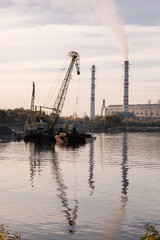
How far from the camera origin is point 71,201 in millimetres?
34906

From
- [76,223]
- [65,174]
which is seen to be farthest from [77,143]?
[76,223]

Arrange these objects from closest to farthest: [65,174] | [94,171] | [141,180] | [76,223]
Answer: [76,223] → [141,180] → [65,174] → [94,171]

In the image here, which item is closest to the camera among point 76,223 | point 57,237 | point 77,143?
point 57,237

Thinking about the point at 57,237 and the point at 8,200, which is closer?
the point at 57,237

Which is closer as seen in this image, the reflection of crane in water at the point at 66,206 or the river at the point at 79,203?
the river at the point at 79,203

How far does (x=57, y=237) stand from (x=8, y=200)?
1232 centimetres

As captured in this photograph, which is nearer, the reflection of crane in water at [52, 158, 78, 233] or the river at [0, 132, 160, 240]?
the river at [0, 132, 160, 240]

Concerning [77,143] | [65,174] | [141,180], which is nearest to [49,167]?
[65,174]

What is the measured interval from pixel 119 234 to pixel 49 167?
124ft

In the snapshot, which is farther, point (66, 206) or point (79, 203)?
point (79, 203)

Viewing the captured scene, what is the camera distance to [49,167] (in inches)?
2436

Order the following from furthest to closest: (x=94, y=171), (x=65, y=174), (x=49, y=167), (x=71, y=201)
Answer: (x=49, y=167)
(x=94, y=171)
(x=65, y=174)
(x=71, y=201)

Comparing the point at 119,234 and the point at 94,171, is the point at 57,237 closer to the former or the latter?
the point at 119,234

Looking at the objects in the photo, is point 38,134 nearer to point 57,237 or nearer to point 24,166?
point 24,166
